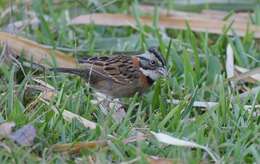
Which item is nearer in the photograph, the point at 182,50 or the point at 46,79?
the point at 46,79

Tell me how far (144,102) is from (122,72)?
16.4 inches

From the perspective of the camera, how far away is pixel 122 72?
599cm

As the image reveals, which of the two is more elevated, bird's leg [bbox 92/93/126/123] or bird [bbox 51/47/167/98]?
bird [bbox 51/47/167/98]

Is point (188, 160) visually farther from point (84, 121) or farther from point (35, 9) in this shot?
point (35, 9)

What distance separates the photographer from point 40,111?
5.07 m

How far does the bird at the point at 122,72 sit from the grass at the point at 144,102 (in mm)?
81

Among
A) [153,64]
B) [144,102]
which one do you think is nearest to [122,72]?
[153,64]

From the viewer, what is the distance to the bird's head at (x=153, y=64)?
18.7 ft

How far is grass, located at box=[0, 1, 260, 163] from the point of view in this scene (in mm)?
4562

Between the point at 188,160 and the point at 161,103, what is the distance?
1058mm

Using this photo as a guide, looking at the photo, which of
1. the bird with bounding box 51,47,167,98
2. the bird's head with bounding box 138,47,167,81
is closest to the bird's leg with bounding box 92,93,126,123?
the bird with bounding box 51,47,167,98

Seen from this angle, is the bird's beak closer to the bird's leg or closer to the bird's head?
the bird's head

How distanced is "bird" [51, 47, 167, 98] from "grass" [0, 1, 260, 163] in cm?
8

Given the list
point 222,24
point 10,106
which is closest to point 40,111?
point 10,106
